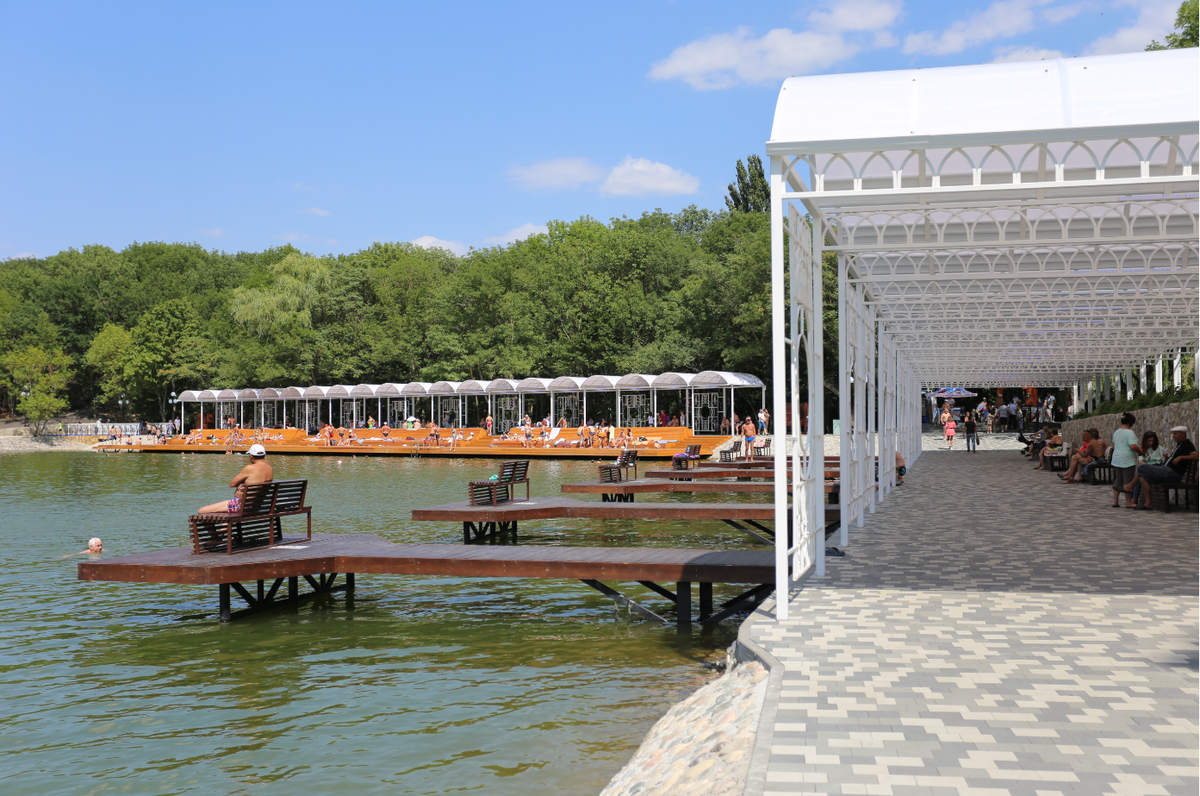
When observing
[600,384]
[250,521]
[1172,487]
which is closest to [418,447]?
[600,384]

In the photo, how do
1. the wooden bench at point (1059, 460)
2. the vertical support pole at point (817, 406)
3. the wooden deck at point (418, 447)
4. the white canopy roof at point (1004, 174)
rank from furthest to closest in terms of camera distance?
the wooden deck at point (418, 447) → the wooden bench at point (1059, 460) → the vertical support pole at point (817, 406) → the white canopy roof at point (1004, 174)

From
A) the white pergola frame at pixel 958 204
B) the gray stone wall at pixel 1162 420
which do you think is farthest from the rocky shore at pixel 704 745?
the gray stone wall at pixel 1162 420

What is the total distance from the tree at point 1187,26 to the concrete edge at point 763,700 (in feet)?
102

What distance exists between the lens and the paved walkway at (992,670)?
3865 mm

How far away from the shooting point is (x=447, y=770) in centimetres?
560

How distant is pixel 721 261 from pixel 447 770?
53435 millimetres

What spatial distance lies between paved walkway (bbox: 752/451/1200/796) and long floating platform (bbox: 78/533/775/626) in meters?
1.07

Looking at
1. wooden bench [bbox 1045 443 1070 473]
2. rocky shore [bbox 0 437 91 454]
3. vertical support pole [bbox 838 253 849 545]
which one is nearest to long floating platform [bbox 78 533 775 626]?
Result: vertical support pole [bbox 838 253 849 545]

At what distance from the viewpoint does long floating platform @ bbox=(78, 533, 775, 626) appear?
29.5ft

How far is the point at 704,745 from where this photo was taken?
466 centimetres

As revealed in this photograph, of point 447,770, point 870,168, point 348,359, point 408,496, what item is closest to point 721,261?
point 348,359

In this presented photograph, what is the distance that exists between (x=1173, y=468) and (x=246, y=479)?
1248 centimetres

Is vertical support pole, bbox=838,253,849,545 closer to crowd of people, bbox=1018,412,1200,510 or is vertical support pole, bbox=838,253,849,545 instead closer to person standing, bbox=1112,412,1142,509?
crowd of people, bbox=1018,412,1200,510

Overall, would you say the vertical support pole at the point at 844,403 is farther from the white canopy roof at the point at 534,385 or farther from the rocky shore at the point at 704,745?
the white canopy roof at the point at 534,385
